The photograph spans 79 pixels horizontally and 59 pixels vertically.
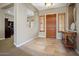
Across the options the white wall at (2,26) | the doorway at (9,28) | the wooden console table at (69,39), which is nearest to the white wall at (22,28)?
the doorway at (9,28)

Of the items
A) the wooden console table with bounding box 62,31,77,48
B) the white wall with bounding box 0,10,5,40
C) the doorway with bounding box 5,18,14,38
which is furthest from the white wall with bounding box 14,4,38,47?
the wooden console table with bounding box 62,31,77,48

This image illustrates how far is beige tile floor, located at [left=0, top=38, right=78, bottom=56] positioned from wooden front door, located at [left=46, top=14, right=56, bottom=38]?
0.67ft

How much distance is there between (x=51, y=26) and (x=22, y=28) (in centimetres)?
71

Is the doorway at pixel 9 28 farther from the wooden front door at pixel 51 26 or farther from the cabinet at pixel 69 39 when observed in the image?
the cabinet at pixel 69 39

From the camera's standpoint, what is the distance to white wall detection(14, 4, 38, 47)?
2.62 metres

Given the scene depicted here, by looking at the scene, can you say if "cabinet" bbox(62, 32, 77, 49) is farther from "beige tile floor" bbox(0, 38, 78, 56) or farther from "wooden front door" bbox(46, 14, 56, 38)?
"wooden front door" bbox(46, 14, 56, 38)

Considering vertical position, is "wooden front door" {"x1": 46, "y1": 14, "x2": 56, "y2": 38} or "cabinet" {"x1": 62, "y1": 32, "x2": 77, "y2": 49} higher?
"wooden front door" {"x1": 46, "y1": 14, "x2": 56, "y2": 38}

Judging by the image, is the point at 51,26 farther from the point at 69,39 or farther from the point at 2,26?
the point at 2,26

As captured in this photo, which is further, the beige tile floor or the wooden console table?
the wooden console table

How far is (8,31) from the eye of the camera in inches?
101

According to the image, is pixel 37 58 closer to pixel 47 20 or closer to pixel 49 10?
pixel 47 20

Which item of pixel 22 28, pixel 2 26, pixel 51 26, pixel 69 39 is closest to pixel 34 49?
pixel 22 28

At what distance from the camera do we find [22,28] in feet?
9.12

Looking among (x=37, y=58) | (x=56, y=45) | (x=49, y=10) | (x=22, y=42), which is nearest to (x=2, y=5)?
(x=22, y=42)
